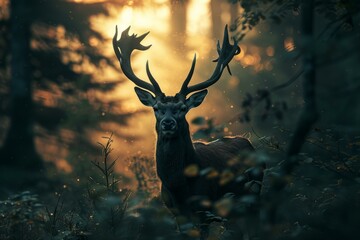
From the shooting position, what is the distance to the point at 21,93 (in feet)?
72.7

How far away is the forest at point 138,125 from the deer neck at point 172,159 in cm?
10

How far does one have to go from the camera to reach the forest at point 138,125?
24.0 ft

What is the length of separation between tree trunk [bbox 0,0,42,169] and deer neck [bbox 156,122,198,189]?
40.1 feet

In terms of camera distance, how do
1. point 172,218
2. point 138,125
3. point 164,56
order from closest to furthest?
1. point 172,218
2. point 138,125
3. point 164,56

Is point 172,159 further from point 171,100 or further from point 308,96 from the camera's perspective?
point 308,96

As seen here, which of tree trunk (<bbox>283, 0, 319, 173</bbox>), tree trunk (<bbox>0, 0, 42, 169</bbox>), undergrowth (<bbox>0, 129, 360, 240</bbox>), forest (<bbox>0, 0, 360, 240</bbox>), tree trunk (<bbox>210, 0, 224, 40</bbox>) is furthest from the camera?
tree trunk (<bbox>210, 0, 224, 40</bbox>)

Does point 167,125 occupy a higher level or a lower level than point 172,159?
higher

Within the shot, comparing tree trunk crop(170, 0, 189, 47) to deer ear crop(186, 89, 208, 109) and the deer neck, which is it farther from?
the deer neck

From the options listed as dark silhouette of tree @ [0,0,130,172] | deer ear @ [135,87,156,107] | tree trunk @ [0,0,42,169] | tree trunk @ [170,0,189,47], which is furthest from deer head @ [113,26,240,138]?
tree trunk @ [170,0,189,47]

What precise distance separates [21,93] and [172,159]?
13.7 meters

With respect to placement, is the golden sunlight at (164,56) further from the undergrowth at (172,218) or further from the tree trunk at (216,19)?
the undergrowth at (172,218)

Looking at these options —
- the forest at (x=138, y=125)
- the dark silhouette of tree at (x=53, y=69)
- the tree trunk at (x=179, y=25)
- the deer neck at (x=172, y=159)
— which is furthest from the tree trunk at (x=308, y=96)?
the tree trunk at (x=179, y=25)

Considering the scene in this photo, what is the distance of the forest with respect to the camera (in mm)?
→ 7324

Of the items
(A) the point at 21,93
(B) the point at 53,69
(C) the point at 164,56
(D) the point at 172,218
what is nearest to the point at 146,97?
→ (D) the point at 172,218
